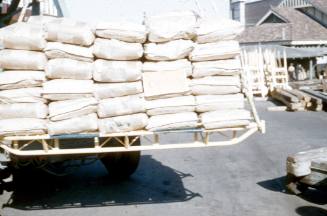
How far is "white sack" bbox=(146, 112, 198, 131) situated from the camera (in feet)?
19.2

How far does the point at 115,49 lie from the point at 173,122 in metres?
1.20

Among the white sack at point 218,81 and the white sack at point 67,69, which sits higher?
the white sack at point 67,69

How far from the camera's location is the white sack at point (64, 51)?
19.1 feet

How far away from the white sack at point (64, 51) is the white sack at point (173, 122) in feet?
4.06

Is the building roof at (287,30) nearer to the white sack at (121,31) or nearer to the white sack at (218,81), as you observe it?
the white sack at (218,81)

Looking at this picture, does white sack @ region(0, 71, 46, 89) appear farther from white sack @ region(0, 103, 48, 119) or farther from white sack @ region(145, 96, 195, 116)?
white sack @ region(145, 96, 195, 116)

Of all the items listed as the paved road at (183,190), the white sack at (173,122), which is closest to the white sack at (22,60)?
the white sack at (173,122)

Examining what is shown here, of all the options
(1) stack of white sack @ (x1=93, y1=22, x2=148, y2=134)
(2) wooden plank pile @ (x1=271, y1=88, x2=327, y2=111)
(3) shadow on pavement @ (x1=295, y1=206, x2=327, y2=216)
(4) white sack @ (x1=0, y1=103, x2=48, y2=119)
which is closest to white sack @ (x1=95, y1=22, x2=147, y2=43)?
(1) stack of white sack @ (x1=93, y1=22, x2=148, y2=134)

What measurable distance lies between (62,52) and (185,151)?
5682mm

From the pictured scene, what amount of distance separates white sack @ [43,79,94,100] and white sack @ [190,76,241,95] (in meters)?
1.37

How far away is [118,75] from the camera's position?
19.3ft

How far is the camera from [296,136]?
12.9 meters

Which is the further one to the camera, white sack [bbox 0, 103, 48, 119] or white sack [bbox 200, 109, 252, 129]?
white sack [bbox 200, 109, 252, 129]

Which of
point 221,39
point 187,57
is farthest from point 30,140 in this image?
point 221,39
